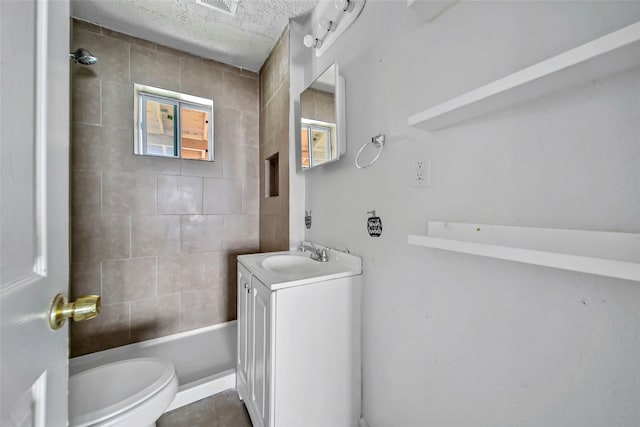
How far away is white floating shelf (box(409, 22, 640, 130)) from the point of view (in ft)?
1.39

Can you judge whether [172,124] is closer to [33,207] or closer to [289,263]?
[289,263]

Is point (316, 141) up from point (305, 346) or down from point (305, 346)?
up

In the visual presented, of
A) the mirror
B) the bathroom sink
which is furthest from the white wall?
the bathroom sink

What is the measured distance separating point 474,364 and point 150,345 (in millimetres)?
2247

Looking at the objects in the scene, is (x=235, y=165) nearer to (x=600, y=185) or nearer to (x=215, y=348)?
(x=215, y=348)

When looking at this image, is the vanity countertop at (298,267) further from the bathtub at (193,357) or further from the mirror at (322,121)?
the bathtub at (193,357)

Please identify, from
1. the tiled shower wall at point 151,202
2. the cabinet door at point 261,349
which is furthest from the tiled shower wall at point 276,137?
the cabinet door at point 261,349

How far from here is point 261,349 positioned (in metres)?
1.11

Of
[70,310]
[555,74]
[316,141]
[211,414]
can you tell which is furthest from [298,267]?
[555,74]

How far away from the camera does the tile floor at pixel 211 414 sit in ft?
4.53

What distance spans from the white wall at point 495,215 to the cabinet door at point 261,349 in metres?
0.49

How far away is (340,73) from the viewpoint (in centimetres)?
139

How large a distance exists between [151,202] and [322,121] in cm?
154

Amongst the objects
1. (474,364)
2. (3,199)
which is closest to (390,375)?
(474,364)
